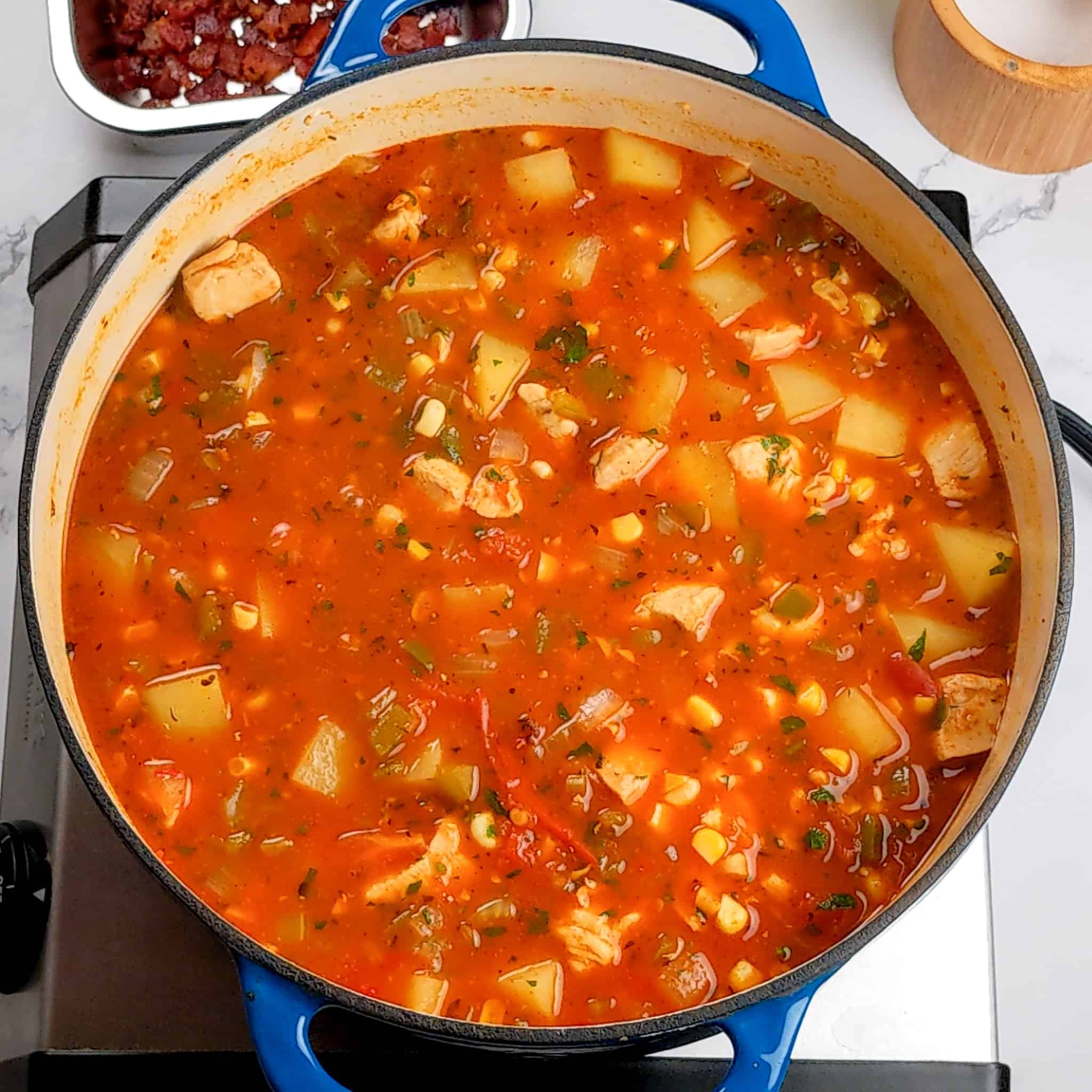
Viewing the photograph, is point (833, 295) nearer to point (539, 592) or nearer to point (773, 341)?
point (773, 341)

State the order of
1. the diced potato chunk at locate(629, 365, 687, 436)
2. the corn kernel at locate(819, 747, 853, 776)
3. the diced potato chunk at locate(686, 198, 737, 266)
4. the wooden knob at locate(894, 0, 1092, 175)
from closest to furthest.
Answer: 1. the corn kernel at locate(819, 747, 853, 776)
2. the diced potato chunk at locate(629, 365, 687, 436)
3. the diced potato chunk at locate(686, 198, 737, 266)
4. the wooden knob at locate(894, 0, 1092, 175)

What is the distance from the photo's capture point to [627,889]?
82.6 inches

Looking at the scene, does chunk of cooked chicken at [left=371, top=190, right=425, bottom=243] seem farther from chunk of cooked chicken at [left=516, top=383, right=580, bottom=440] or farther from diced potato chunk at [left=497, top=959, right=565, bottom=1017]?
diced potato chunk at [left=497, top=959, right=565, bottom=1017]

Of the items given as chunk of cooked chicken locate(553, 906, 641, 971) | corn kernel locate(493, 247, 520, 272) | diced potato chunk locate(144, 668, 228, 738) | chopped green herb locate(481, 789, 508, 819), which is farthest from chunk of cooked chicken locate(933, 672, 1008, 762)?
diced potato chunk locate(144, 668, 228, 738)

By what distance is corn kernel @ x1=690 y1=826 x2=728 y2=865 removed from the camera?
210cm

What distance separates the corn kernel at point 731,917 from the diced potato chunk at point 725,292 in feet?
3.24

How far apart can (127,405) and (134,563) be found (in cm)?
29

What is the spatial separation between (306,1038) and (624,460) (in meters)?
1.03

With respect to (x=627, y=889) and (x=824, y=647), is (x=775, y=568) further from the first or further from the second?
(x=627, y=889)

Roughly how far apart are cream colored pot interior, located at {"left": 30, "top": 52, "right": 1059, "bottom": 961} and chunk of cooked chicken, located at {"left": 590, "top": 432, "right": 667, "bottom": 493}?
0.58m

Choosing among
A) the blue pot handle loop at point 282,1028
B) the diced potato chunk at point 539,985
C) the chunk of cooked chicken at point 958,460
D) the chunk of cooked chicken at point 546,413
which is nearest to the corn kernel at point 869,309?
the chunk of cooked chicken at point 958,460

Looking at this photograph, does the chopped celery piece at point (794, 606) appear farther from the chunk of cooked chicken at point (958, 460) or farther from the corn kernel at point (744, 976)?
the corn kernel at point (744, 976)

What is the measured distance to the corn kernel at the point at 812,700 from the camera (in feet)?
7.06

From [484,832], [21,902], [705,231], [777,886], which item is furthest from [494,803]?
[705,231]
